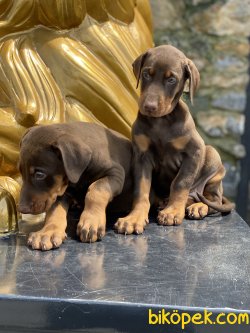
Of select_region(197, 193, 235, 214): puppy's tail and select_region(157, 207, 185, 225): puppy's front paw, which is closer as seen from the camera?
select_region(157, 207, 185, 225): puppy's front paw

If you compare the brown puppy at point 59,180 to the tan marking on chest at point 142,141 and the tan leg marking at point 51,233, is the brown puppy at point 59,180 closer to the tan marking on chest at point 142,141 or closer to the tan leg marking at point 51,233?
the tan leg marking at point 51,233

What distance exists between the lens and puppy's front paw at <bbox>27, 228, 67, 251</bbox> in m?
1.25

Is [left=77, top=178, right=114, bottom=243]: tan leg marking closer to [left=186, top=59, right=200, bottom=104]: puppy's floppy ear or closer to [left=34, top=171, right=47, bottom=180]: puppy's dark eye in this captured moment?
[left=34, top=171, right=47, bottom=180]: puppy's dark eye

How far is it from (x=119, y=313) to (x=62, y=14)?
3.44 ft

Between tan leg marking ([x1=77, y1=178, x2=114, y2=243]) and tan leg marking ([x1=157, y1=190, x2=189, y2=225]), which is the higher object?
tan leg marking ([x1=77, y1=178, x2=114, y2=243])

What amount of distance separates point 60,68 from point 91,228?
0.63 m

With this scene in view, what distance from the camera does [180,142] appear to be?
1.50m

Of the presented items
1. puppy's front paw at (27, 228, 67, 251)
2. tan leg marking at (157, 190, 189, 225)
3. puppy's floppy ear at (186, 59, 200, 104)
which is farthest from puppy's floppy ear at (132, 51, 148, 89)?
puppy's front paw at (27, 228, 67, 251)

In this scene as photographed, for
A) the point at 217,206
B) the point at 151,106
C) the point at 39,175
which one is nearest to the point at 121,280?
the point at 39,175

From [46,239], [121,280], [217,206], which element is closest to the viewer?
[121,280]

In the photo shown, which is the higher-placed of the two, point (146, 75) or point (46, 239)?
point (146, 75)

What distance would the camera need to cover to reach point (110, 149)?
148 cm

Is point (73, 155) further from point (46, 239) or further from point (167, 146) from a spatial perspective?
point (167, 146)

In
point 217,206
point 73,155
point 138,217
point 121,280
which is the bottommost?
point 217,206
